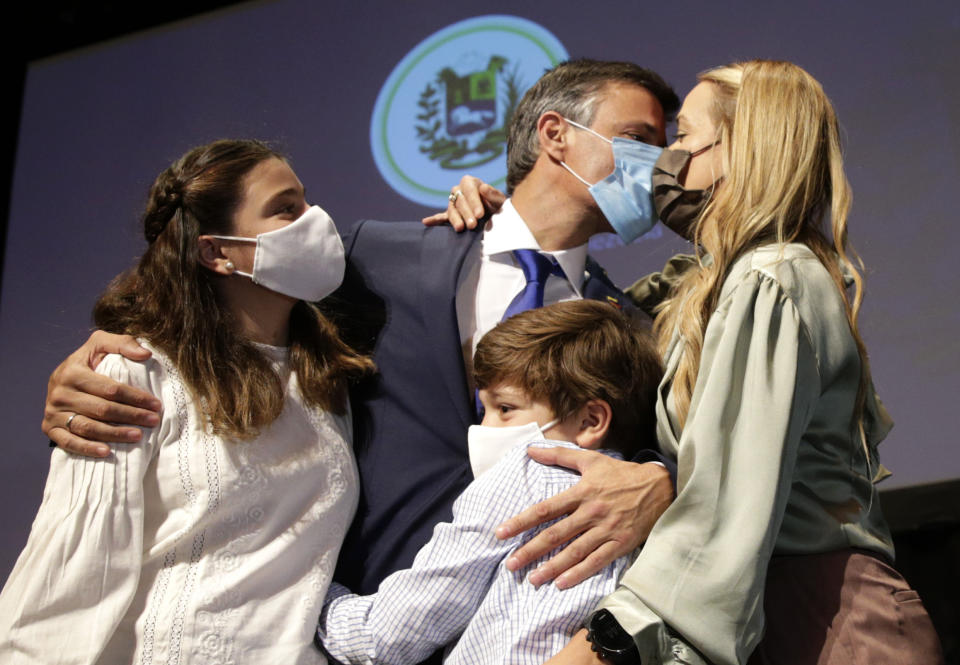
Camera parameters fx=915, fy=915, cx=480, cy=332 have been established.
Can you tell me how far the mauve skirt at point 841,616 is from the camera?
4.80ft

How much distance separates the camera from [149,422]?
1714 millimetres

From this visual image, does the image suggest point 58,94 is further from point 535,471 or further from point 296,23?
point 535,471

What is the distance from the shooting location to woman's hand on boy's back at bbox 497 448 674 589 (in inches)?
60.5

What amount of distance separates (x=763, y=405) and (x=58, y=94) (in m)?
4.00

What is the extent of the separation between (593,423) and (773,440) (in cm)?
41

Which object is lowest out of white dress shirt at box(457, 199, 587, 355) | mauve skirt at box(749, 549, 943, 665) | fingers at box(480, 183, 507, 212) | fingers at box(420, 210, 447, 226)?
mauve skirt at box(749, 549, 943, 665)

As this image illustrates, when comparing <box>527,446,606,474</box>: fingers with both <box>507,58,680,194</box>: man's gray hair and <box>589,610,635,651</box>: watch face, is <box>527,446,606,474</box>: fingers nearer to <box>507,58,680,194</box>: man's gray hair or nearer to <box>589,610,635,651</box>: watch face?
<box>589,610,635,651</box>: watch face

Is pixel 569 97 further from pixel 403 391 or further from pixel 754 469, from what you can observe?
pixel 754 469

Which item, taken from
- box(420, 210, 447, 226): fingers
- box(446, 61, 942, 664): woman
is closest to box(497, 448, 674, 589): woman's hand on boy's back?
box(446, 61, 942, 664): woman

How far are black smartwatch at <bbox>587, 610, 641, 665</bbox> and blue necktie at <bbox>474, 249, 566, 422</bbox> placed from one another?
31.5 inches

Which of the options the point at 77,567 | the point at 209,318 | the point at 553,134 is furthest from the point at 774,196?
the point at 77,567

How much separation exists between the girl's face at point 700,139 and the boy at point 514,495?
37 cm

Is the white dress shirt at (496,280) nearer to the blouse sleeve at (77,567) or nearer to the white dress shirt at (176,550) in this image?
the white dress shirt at (176,550)

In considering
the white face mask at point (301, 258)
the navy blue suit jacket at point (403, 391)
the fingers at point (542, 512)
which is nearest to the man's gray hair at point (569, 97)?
the navy blue suit jacket at point (403, 391)
